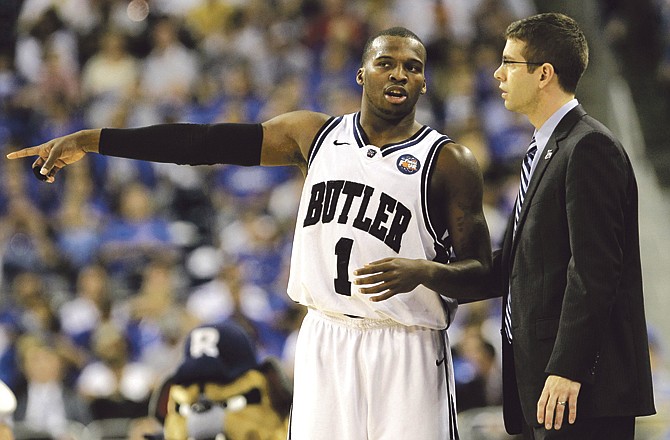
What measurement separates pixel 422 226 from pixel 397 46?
2.25 feet

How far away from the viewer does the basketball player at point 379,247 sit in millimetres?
3910

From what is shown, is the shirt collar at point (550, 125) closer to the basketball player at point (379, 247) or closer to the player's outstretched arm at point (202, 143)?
the basketball player at point (379, 247)

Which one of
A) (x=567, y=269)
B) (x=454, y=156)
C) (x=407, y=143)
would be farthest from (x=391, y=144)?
(x=567, y=269)

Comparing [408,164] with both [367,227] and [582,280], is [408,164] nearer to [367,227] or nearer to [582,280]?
[367,227]

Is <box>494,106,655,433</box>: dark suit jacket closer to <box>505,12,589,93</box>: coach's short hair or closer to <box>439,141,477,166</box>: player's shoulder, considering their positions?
<box>505,12,589,93</box>: coach's short hair

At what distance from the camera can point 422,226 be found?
3961 millimetres

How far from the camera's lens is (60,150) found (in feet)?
13.3

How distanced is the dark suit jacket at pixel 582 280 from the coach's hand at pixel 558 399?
31 mm

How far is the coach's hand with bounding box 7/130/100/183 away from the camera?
13.2ft

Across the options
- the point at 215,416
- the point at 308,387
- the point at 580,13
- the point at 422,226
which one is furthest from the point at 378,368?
the point at 580,13

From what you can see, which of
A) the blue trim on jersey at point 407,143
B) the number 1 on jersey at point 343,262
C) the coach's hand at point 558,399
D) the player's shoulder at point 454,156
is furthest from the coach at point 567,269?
the number 1 on jersey at point 343,262

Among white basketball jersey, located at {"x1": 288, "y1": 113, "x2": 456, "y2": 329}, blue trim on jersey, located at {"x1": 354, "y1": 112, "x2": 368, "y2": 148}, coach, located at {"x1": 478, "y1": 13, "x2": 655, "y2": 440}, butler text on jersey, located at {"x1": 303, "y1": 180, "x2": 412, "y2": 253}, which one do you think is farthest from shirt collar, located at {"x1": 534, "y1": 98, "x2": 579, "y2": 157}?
blue trim on jersey, located at {"x1": 354, "y1": 112, "x2": 368, "y2": 148}

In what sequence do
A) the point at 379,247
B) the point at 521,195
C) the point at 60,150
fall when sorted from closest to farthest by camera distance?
the point at 521,195
the point at 379,247
the point at 60,150

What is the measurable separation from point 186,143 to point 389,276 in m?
1.07
